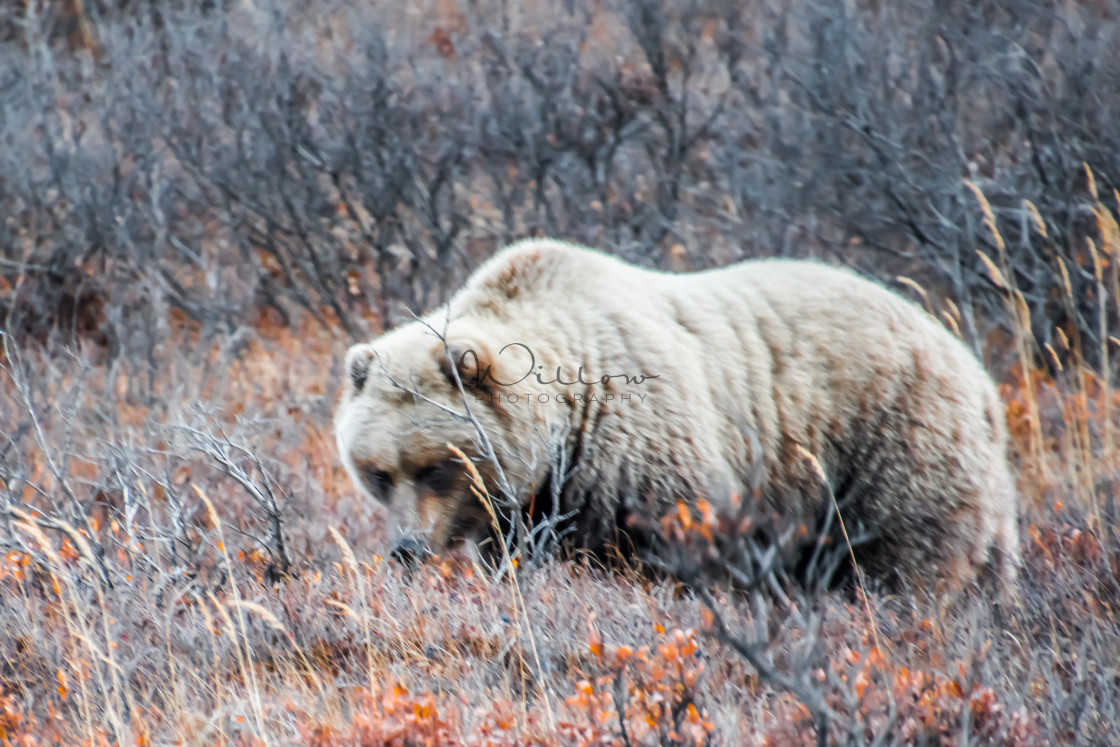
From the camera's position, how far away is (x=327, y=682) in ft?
11.0

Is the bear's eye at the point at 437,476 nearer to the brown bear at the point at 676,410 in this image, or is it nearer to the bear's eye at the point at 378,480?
the brown bear at the point at 676,410

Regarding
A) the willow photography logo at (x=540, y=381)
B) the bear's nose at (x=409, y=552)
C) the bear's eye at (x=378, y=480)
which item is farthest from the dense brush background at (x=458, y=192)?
the willow photography logo at (x=540, y=381)

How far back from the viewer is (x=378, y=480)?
4.34 meters

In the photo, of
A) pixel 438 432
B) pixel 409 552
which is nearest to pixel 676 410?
pixel 438 432

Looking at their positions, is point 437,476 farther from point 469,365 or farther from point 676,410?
point 676,410

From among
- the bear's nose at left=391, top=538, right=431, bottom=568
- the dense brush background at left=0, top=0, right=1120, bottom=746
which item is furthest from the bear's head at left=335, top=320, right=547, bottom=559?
the dense brush background at left=0, top=0, right=1120, bottom=746

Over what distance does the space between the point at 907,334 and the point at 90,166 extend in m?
7.09

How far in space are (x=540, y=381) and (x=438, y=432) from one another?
47 centimetres

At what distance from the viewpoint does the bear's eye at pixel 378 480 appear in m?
4.29

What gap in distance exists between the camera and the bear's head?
420 cm

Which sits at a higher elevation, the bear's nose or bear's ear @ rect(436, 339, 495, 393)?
bear's ear @ rect(436, 339, 495, 393)

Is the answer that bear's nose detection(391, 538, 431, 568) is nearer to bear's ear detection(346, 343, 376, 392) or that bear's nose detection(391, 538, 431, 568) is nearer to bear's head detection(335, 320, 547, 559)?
bear's head detection(335, 320, 547, 559)

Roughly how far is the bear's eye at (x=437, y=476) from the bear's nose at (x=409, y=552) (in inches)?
13.0

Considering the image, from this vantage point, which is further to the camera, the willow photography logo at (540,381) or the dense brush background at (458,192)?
the dense brush background at (458,192)
